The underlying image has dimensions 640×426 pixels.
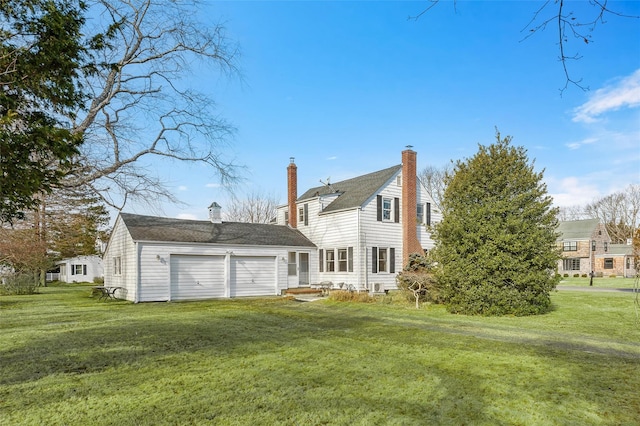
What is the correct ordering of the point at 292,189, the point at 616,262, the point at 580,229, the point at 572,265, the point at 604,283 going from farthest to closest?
the point at 580,229, the point at 572,265, the point at 616,262, the point at 604,283, the point at 292,189

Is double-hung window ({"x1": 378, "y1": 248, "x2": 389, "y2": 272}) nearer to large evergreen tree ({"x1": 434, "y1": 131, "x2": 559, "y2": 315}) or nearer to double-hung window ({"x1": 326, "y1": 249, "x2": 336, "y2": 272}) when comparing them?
double-hung window ({"x1": 326, "y1": 249, "x2": 336, "y2": 272})

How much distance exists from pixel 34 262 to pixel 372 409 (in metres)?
31.1

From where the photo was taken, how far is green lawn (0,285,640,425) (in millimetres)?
4328

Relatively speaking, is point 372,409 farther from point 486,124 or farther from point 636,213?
point 636,213

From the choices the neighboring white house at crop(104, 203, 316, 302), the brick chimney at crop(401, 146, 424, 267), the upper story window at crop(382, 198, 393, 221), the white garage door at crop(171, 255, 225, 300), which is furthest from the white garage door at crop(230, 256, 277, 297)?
the brick chimney at crop(401, 146, 424, 267)

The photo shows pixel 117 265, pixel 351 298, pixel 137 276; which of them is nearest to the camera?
pixel 351 298

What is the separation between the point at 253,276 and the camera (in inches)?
878

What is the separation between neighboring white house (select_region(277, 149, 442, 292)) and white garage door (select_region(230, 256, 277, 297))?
9.79ft

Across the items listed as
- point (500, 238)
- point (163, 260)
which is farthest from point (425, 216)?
point (163, 260)

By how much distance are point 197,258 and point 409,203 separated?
12833mm

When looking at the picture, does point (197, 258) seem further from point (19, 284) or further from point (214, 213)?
point (19, 284)

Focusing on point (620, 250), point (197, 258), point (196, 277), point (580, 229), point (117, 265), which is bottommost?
point (620, 250)

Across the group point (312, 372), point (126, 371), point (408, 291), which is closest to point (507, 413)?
point (312, 372)

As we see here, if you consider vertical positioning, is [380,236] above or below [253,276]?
above
